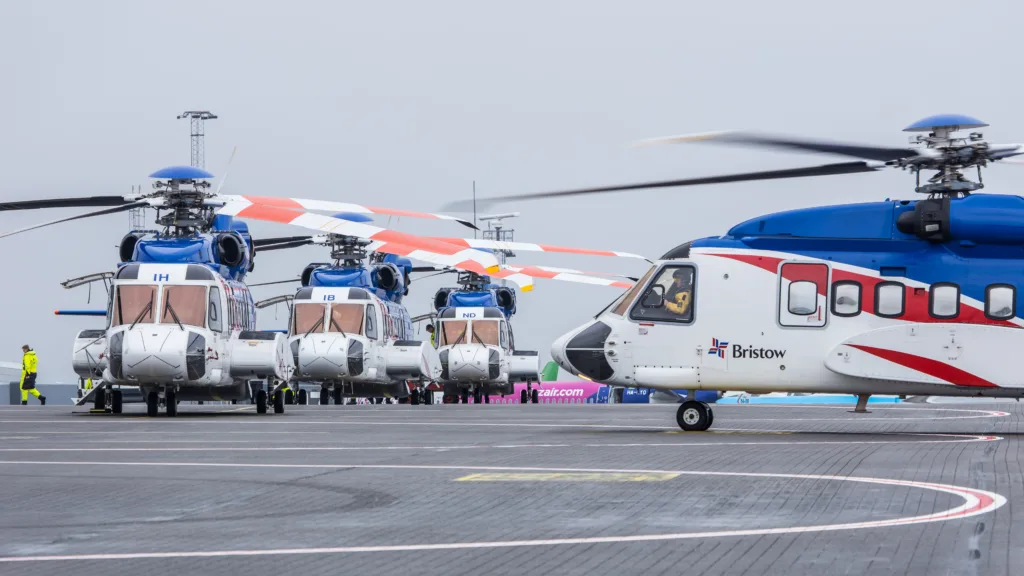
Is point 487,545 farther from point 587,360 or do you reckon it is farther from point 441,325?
point 441,325

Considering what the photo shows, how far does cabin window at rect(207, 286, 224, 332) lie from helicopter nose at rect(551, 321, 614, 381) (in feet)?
30.0

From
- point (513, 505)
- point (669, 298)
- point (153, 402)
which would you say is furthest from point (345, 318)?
point (513, 505)

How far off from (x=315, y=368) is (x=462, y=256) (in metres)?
22.3

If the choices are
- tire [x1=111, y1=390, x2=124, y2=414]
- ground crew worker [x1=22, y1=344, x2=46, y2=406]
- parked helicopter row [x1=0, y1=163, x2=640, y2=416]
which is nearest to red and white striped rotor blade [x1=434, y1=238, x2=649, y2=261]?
parked helicopter row [x1=0, y1=163, x2=640, y2=416]

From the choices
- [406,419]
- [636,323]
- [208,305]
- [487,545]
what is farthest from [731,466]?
[208,305]

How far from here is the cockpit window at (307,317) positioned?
40344 mm

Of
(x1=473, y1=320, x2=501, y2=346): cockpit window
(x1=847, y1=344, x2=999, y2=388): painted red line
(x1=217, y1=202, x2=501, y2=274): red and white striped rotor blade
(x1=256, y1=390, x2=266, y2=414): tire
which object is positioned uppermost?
(x1=217, y1=202, x2=501, y2=274): red and white striped rotor blade

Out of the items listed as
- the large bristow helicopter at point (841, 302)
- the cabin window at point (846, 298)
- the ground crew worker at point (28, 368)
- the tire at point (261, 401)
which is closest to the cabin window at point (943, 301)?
the large bristow helicopter at point (841, 302)

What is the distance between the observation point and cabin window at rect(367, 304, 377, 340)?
41031 millimetres

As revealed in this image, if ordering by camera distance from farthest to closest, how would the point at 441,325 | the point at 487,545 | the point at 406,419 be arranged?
the point at 441,325 < the point at 406,419 < the point at 487,545

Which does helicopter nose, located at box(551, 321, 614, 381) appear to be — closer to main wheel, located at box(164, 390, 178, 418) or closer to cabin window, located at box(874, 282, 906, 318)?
cabin window, located at box(874, 282, 906, 318)

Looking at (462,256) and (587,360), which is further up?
(462,256)

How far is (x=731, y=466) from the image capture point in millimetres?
13367

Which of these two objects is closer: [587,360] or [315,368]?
[587,360]
